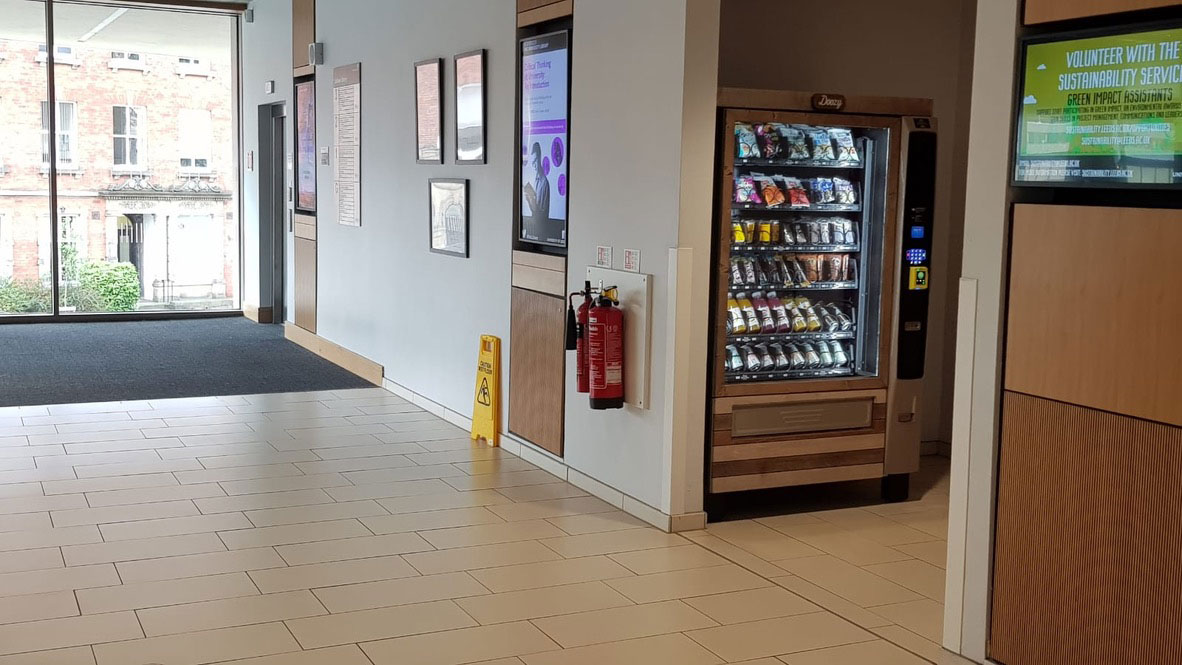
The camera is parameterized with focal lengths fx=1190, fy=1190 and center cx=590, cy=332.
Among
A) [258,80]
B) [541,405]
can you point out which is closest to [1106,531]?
[541,405]

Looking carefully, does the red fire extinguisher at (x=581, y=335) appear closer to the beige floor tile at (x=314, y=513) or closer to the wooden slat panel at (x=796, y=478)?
the wooden slat panel at (x=796, y=478)

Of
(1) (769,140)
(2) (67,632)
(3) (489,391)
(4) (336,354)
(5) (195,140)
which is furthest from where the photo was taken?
(5) (195,140)

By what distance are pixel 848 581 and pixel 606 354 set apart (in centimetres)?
154

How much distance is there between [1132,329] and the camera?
3309 mm

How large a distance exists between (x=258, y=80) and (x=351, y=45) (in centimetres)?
312

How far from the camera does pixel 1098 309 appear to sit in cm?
341

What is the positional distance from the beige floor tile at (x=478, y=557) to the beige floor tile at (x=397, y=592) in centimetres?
11

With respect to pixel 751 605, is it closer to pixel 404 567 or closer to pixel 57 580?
pixel 404 567

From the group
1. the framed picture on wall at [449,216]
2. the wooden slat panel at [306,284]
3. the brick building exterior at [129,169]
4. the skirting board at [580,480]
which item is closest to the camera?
the skirting board at [580,480]

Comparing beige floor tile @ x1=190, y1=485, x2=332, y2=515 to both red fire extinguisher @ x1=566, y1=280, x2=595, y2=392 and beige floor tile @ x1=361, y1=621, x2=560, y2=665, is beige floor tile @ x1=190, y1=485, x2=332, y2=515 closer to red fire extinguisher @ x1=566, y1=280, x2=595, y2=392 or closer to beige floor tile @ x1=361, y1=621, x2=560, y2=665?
red fire extinguisher @ x1=566, y1=280, x2=595, y2=392

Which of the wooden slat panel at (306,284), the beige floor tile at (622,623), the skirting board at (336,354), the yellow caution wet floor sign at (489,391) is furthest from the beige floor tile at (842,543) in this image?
the wooden slat panel at (306,284)

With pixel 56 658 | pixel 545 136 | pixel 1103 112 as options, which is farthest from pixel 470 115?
pixel 1103 112

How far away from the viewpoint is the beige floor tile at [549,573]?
4.60 meters

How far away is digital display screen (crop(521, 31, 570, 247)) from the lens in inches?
241
